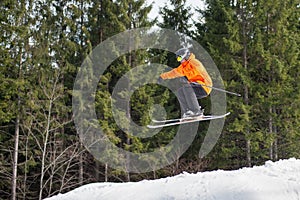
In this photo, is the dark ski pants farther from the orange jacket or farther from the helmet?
the helmet

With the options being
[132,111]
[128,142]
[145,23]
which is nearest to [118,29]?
[145,23]

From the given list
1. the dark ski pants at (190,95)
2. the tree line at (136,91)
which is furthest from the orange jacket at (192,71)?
the tree line at (136,91)

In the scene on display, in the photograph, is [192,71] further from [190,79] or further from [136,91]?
[136,91]

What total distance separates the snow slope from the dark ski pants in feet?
4.63

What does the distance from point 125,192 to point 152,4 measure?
38.4 ft

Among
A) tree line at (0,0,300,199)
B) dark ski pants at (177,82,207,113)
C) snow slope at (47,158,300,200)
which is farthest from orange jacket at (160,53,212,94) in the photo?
tree line at (0,0,300,199)

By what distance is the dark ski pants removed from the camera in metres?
7.86

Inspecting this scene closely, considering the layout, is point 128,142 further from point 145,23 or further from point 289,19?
point 289,19

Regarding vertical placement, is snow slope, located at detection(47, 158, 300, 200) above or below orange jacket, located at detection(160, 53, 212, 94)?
below

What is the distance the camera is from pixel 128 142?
53.8ft

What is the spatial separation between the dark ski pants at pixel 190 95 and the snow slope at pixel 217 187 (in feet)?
4.63

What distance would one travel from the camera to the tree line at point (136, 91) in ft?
49.3

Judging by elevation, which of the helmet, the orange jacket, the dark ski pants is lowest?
the dark ski pants

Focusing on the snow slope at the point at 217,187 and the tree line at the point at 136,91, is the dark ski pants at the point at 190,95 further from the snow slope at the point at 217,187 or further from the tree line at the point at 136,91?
the tree line at the point at 136,91
